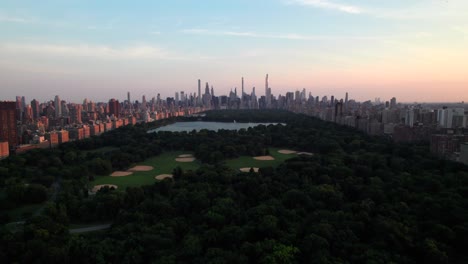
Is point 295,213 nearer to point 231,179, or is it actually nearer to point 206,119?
point 231,179

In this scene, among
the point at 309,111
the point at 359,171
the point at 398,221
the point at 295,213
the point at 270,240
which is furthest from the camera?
the point at 309,111

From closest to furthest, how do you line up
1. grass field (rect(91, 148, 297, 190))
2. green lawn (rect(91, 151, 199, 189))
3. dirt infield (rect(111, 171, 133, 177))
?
green lawn (rect(91, 151, 199, 189))
grass field (rect(91, 148, 297, 190))
dirt infield (rect(111, 171, 133, 177))

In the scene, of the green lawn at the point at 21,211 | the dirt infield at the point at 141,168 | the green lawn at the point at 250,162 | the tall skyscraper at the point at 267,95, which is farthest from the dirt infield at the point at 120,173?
the tall skyscraper at the point at 267,95

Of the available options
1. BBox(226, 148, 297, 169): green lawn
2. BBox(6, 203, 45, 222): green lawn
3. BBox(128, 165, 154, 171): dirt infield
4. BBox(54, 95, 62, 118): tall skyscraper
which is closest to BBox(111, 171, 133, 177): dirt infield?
BBox(128, 165, 154, 171): dirt infield

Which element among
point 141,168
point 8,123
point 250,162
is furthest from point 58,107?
point 250,162

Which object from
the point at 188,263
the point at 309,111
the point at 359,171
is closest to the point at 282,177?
the point at 359,171

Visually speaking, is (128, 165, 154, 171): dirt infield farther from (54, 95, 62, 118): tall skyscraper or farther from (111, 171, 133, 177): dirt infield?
(54, 95, 62, 118): tall skyscraper
